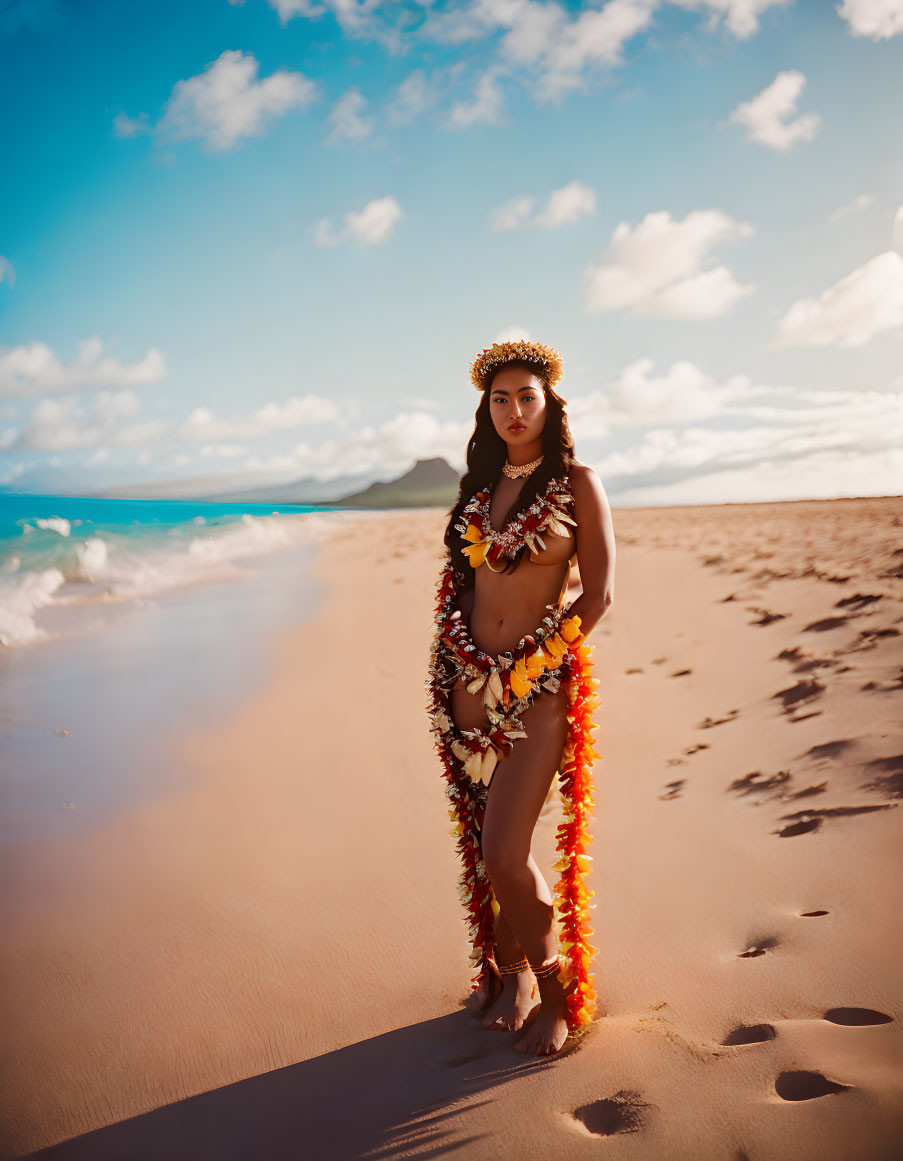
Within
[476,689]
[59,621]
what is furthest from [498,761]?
[59,621]

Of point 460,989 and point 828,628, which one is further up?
point 828,628

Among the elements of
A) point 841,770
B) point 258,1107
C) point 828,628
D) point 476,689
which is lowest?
point 258,1107

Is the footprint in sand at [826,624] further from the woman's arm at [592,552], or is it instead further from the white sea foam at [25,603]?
the white sea foam at [25,603]

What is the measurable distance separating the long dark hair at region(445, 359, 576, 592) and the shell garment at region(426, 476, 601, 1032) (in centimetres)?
6

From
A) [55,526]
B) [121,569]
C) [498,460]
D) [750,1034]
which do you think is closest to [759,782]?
[750,1034]

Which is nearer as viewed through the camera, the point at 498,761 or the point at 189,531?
the point at 498,761

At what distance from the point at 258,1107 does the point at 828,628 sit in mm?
6511

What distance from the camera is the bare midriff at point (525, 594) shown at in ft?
9.30

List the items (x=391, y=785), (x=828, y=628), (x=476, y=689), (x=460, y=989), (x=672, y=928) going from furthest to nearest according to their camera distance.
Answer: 1. (x=828, y=628)
2. (x=391, y=785)
3. (x=672, y=928)
4. (x=460, y=989)
5. (x=476, y=689)

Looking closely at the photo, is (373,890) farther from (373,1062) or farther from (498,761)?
(498,761)

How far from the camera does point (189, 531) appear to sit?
31.9 m

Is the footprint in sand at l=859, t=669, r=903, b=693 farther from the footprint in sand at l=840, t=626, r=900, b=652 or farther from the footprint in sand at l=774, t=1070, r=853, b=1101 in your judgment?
the footprint in sand at l=774, t=1070, r=853, b=1101

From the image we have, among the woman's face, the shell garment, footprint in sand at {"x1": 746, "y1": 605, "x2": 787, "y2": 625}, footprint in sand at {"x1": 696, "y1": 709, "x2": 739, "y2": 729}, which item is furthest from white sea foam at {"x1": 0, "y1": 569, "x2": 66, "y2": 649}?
footprint in sand at {"x1": 746, "y1": 605, "x2": 787, "y2": 625}

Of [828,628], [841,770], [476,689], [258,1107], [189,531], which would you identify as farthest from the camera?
[189,531]
